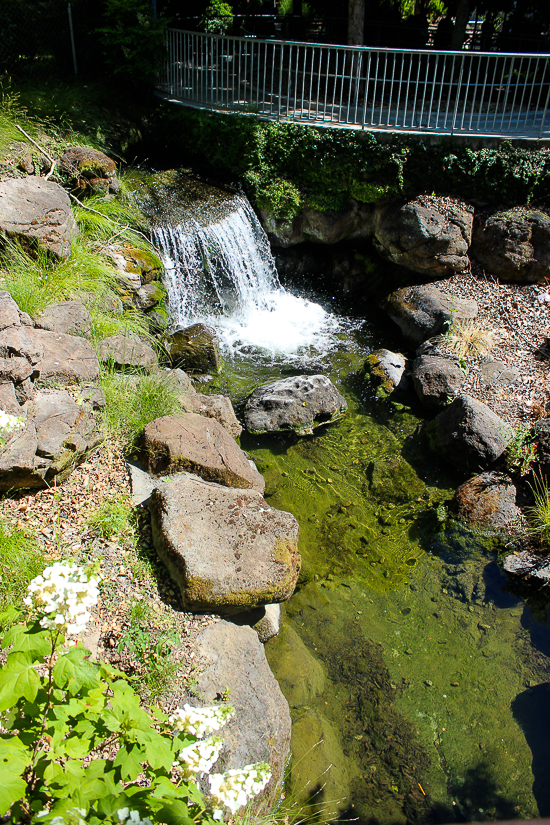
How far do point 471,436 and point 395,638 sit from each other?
8.56 feet

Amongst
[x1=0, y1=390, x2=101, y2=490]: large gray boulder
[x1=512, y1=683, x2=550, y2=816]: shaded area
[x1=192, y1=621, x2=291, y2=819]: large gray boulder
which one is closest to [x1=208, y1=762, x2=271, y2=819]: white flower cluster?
[x1=192, y1=621, x2=291, y2=819]: large gray boulder

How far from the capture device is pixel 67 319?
577 centimetres

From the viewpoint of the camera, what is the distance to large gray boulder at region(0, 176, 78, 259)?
6340mm

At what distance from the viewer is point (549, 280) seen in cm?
934

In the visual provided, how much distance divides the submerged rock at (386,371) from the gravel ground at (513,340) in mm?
910

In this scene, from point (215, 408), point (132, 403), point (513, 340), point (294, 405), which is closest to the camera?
point (132, 403)

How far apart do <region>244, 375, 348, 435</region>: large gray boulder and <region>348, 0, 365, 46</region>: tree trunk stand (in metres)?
8.46

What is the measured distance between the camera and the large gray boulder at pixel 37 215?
634 centimetres

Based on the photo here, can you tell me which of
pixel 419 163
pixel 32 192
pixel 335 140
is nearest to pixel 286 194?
pixel 335 140

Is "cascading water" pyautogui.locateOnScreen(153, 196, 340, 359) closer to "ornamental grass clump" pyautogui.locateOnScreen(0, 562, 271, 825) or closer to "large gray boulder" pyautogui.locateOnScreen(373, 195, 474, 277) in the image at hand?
"large gray boulder" pyautogui.locateOnScreen(373, 195, 474, 277)

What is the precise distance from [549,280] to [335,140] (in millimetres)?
4202

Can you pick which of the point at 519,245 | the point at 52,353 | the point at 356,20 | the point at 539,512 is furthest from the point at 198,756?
the point at 356,20

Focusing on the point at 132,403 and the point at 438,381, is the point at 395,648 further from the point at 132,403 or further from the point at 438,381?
the point at 438,381

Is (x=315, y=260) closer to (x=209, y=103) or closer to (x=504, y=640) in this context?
(x=209, y=103)
